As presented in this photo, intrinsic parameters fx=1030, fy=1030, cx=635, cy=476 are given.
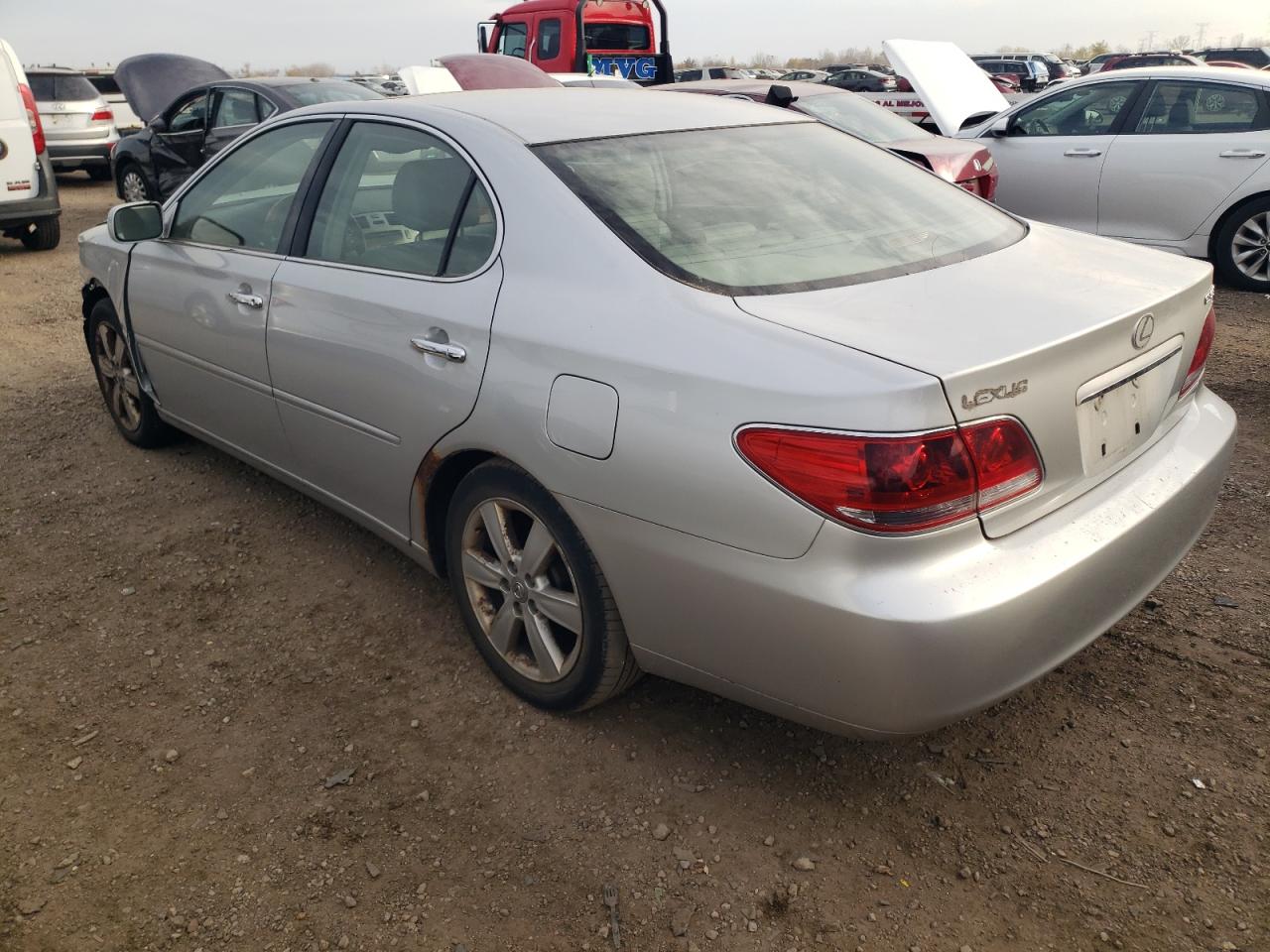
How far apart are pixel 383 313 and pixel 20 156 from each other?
8.39m

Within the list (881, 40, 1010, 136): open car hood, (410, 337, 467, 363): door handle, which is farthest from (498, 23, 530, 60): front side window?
(410, 337, 467, 363): door handle

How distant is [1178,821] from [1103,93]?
6693 millimetres

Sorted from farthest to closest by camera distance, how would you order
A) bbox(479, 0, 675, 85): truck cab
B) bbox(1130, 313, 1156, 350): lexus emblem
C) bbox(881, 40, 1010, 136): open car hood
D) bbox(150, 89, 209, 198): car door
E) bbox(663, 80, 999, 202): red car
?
bbox(479, 0, 675, 85): truck cab → bbox(150, 89, 209, 198): car door → bbox(881, 40, 1010, 136): open car hood → bbox(663, 80, 999, 202): red car → bbox(1130, 313, 1156, 350): lexus emblem

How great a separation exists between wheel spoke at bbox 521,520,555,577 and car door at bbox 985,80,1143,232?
247 inches

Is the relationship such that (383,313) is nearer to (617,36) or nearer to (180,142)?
(180,142)

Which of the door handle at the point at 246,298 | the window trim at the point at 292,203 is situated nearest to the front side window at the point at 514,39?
the window trim at the point at 292,203

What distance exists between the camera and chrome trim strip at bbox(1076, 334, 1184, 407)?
2156 millimetres

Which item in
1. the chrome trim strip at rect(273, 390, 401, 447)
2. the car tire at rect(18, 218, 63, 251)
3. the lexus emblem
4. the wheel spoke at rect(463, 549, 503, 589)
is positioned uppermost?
the lexus emblem

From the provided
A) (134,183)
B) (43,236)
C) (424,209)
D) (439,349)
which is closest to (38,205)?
(43,236)

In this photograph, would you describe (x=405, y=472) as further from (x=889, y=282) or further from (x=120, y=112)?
(x=120, y=112)

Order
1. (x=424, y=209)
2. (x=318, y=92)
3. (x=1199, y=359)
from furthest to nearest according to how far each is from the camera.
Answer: (x=318, y=92)
(x=424, y=209)
(x=1199, y=359)

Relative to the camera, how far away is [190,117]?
34.2 feet

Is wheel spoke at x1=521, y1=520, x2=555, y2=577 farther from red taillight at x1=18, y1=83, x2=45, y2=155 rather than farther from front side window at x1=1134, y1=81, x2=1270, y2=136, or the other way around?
red taillight at x1=18, y1=83, x2=45, y2=155

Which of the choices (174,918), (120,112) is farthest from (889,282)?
(120,112)
